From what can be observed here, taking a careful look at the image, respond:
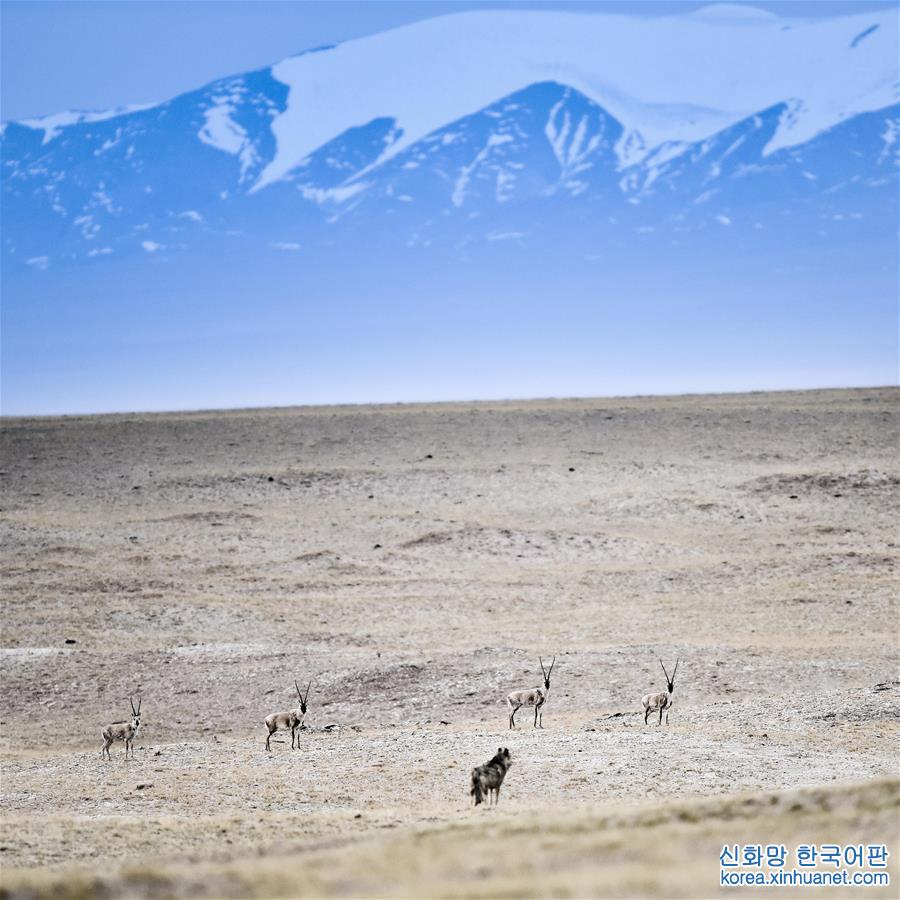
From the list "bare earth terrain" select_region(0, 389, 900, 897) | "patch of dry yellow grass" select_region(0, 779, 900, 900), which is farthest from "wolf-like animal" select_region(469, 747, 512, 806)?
"patch of dry yellow grass" select_region(0, 779, 900, 900)

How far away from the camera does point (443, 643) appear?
2766cm

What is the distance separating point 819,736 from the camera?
18.2 m

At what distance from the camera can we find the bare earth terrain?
1043cm

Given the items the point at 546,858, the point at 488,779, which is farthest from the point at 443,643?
the point at 546,858

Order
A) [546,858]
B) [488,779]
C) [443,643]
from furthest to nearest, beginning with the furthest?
[443,643], [488,779], [546,858]

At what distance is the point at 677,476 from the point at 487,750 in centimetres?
3008

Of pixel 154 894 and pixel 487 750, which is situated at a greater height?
Result: pixel 154 894

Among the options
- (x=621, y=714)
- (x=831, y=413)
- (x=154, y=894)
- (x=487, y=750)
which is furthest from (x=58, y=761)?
(x=831, y=413)

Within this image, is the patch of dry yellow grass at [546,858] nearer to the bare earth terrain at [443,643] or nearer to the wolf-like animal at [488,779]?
the bare earth terrain at [443,643]

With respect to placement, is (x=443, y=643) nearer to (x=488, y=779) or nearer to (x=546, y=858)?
(x=488, y=779)

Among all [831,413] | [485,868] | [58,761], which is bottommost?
[58,761]

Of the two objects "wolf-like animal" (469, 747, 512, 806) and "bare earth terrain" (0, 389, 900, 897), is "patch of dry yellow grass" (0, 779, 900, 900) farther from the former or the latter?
"wolf-like animal" (469, 747, 512, 806)

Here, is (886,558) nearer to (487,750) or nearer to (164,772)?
(487,750)

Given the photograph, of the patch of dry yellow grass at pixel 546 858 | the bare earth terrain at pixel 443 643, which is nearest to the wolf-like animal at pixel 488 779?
the bare earth terrain at pixel 443 643
